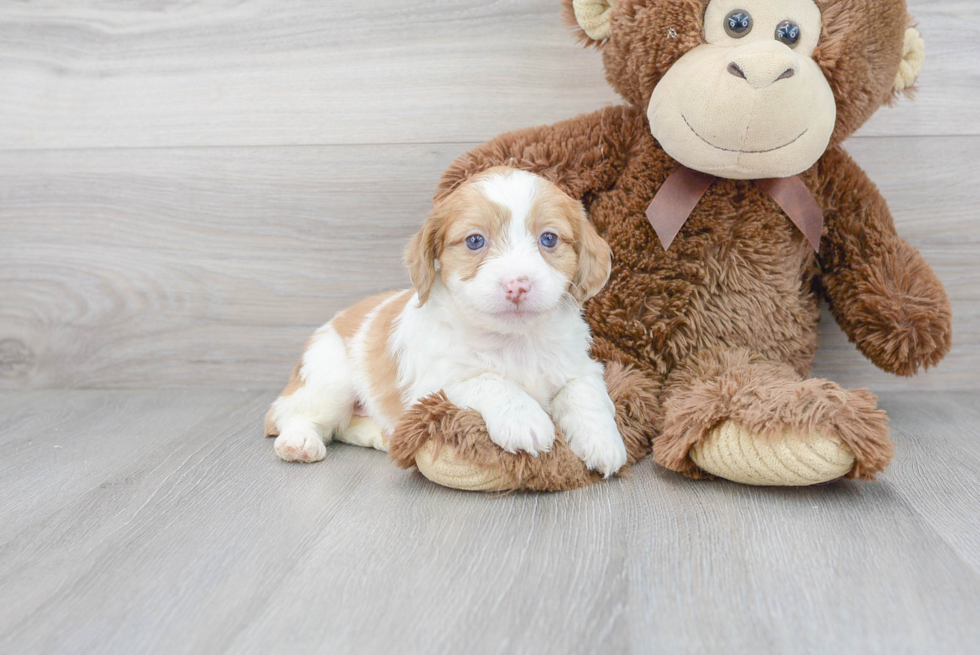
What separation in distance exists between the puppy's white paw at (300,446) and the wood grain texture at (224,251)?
61 cm

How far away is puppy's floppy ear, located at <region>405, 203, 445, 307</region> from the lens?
56.5 inches

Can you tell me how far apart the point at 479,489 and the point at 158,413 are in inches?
42.4

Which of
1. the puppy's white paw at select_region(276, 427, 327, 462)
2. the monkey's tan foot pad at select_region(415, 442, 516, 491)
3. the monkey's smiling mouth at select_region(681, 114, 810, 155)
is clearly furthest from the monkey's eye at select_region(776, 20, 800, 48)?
the puppy's white paw at select_region(276, 427, 327, 462)

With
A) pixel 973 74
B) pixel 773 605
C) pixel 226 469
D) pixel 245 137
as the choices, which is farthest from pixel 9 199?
pixel 973 74

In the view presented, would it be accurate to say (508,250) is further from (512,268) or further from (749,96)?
(749,96)

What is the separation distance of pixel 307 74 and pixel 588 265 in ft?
3.46

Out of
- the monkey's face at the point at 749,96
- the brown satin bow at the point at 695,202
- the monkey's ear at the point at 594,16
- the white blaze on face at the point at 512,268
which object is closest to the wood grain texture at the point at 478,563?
the white blaze on face at the point at 512,268

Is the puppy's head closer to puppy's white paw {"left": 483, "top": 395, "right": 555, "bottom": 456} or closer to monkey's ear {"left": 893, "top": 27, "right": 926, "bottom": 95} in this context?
puppy's white paw {"left": 483, "top": 395, "right": 555, "bottom": 456}

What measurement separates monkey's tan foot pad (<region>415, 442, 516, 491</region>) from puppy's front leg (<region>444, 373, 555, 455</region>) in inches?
2.3

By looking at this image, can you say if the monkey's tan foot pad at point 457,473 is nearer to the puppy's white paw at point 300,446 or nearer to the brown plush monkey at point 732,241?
the brown plush monkey at point 732,241

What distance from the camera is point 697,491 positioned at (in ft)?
4.52

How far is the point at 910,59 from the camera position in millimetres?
1631

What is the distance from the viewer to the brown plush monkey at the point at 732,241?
4.42 ft

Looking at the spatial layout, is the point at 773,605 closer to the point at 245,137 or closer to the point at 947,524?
the point at 947,524
